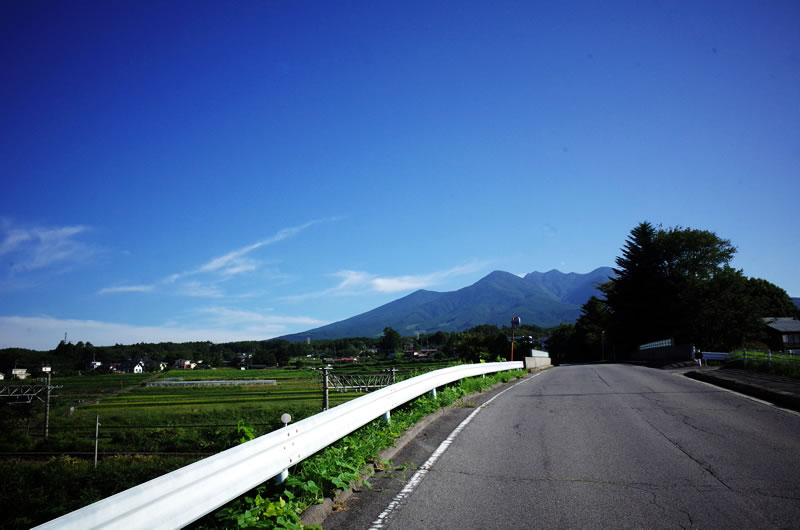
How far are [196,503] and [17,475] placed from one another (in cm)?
2625

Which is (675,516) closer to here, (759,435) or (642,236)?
(759,435)

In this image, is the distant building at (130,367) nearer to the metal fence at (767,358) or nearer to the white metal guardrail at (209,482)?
the metal fence at (767,358)

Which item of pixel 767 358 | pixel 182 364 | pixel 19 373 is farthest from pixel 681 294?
pixel 182 364

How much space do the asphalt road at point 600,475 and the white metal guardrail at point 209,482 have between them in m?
0.74

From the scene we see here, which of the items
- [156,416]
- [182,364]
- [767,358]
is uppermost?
[767,358]

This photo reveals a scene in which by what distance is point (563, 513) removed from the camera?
393 centimetres

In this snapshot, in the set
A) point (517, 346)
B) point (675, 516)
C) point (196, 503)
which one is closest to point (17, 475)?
point (196, 503)

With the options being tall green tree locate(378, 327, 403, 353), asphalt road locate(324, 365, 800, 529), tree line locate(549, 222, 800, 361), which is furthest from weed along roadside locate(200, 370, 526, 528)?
tall green tree locate(378, 327, 403, 353)

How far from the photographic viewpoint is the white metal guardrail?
2404 mm

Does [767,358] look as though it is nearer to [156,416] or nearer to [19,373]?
[156,416]

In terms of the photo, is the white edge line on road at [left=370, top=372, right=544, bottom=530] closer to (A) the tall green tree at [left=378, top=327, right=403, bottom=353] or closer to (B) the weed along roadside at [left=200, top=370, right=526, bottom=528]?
(B) the weed along roadside at [left=200, top=370, right=526, bottom=528]

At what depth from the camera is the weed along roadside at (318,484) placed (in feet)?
12.1

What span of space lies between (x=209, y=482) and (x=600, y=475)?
3.95 meters

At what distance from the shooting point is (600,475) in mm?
4992
